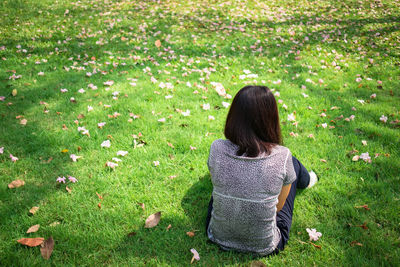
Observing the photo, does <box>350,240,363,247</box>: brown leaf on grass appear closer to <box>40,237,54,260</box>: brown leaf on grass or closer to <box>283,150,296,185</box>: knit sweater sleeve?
<box>283,150,296,185</box>: knit sweater sleeve

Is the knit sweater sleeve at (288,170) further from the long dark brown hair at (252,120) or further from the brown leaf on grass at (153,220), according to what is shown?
the brown leaf on grass at (153,220)

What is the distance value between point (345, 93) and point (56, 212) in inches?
180

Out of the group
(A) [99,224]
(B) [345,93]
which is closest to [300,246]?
(A) [99,224]

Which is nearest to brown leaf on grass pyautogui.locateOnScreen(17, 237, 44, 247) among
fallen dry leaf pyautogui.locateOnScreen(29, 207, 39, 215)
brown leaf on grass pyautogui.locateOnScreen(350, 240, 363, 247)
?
fallen dry leaf pyautogui.locateOnScreen(29, 207, 39, 215)

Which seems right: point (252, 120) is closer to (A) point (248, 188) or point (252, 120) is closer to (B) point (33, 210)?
(A) point (248, 188)

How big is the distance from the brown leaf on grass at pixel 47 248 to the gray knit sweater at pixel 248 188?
4.37ft

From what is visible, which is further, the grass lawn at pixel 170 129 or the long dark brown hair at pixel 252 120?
the grass lawn at pixel 170 129

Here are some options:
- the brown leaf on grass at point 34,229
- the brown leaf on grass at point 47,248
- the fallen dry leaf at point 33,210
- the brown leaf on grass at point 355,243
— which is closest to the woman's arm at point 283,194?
the brown leaf on grass at point 355,243

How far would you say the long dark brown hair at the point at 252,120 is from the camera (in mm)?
1738

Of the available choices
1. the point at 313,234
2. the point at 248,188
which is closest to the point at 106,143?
the point at 248,188

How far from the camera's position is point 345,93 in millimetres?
4500

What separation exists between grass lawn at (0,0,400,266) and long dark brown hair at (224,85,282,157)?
942mm

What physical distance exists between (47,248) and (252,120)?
1.87 m

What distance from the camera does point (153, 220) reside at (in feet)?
7.74
